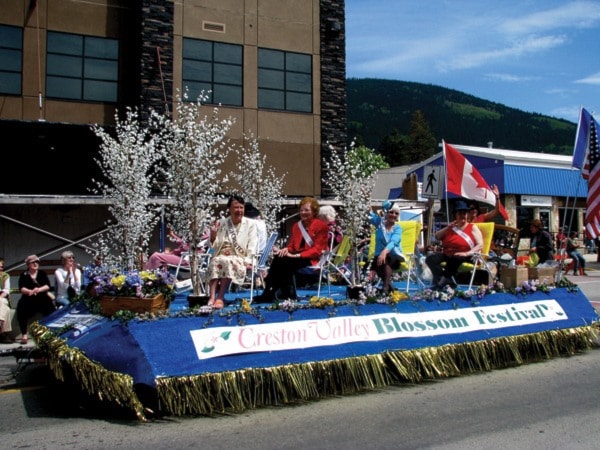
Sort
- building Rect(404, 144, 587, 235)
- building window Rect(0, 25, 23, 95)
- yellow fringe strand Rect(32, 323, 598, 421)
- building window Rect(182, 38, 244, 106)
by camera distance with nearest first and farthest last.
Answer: yellow fringe strand Rect(32, 323, 598, 421)
building window Rect(0, 25, 23, 95)
building window Rect(182, 38, 244, 106)
building Rect(404, 144, 587, 235)

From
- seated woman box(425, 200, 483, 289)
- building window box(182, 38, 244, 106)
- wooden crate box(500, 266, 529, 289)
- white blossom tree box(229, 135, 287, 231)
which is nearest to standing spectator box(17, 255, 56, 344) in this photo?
seated woman box(425, 200, 483, 289)

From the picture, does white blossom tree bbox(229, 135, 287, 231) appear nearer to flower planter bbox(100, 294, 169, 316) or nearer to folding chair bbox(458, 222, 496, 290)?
folding chair bbox(458, 222, 496, 290)

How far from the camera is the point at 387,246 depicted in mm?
8195

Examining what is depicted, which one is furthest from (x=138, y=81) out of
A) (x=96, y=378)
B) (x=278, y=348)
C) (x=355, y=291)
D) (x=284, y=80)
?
(x=96, y=378)

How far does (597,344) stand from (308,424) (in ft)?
17.1

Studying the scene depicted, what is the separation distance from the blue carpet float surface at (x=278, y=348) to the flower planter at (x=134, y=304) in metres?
0.13

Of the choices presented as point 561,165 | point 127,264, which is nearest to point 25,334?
point 127,264

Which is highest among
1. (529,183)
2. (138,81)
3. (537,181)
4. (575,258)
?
(138,81)

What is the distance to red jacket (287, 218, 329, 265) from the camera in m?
7.71

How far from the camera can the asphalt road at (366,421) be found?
4.69 m

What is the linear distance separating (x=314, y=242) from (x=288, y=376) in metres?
2.44

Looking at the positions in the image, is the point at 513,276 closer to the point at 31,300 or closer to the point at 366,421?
the point at 366,421

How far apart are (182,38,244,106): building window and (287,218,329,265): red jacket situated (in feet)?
41.2

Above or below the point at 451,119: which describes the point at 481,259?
below
